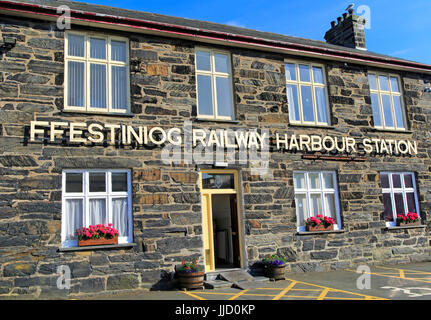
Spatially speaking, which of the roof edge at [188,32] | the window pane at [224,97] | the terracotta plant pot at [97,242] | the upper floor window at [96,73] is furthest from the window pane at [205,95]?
the terracotta plant pot at [97,242]

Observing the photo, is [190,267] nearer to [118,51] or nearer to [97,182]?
[97,182]

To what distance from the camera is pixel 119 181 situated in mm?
8906

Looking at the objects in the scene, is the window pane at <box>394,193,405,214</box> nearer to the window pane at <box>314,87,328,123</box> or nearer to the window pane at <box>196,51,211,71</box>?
the window pane at <box>314,87,328,123</box>

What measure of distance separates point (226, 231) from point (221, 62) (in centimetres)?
441

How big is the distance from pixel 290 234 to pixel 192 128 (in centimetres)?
359

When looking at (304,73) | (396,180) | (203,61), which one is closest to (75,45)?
(203,61)

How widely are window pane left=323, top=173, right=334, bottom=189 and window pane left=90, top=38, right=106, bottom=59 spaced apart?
6445mm

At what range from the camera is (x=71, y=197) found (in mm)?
8414

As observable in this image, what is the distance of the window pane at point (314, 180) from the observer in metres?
10.8

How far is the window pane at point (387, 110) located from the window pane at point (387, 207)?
2.24 metres
